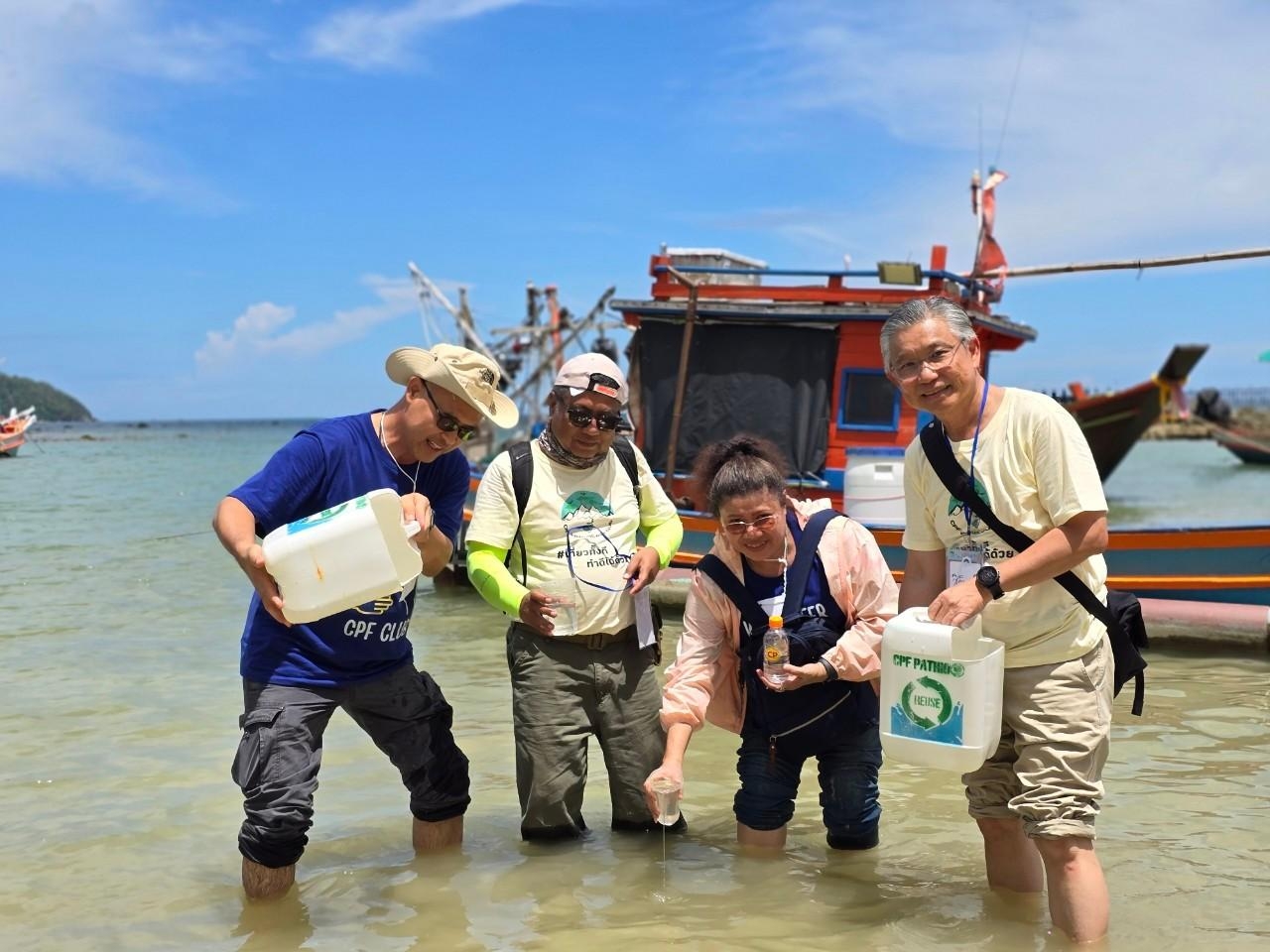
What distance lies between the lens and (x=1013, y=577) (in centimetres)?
311

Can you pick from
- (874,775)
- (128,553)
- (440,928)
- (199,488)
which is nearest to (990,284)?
(874,775)

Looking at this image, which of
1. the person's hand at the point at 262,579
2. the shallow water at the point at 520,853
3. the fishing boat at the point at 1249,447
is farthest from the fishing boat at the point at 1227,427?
the person's hand at the point at 262,579

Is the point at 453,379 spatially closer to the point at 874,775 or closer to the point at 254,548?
the point at 254,548

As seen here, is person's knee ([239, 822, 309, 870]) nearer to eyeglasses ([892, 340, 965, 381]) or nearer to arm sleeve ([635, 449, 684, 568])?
arm sleeve ([635, 449, 684, 568])

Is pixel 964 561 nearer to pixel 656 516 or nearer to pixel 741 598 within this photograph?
pixel 741 598

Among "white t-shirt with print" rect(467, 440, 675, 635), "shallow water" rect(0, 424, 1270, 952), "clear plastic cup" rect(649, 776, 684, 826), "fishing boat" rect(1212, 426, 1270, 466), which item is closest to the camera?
"clear plastic cup" rect(649, 776, 684, 826)

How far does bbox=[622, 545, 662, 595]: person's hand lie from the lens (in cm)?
419

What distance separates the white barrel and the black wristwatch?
6623 mm

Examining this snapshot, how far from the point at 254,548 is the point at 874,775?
7.15 feet

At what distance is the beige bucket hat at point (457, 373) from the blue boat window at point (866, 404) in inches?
282

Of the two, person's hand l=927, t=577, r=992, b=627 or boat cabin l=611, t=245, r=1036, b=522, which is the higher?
boat cabin l=611, t=245, r=1036, b=522

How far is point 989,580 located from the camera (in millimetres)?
3107

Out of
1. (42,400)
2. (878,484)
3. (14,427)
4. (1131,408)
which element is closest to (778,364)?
(878,484)

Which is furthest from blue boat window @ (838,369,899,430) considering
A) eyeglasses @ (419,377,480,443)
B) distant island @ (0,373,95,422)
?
distant island @ (0,373,95,422)
